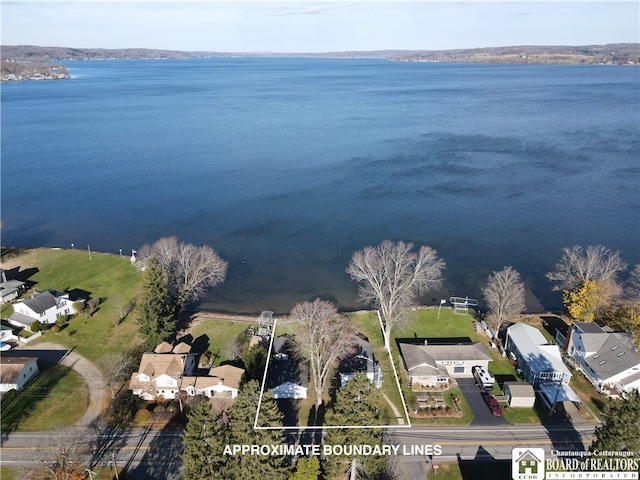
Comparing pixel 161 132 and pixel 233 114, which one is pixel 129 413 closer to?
pixel 161 132

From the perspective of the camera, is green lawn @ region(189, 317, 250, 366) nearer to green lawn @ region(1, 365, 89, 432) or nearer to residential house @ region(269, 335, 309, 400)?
residential house @ region(269, 335, 309, 400)

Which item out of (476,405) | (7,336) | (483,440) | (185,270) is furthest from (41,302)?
(483,440)

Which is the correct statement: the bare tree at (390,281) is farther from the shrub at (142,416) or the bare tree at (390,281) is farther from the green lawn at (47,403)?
the green lawn at (47,403)

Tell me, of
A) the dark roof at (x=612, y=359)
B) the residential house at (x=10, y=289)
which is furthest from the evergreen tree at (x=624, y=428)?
the residential house at (x=10, y=289)

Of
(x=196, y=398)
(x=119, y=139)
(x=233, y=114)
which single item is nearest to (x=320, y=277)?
(x=196, y=398)

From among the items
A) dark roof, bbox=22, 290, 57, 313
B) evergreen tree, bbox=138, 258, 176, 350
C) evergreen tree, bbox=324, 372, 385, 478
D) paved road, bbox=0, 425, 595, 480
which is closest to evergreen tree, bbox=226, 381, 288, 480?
evergreen tree, bbox=324, 372, 385, 478

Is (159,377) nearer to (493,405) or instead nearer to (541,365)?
(493,405)

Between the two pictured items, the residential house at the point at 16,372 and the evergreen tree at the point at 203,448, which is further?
the residential house at the point at 16,372
